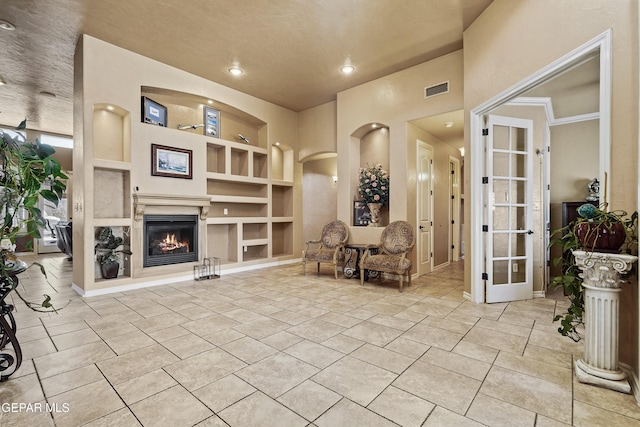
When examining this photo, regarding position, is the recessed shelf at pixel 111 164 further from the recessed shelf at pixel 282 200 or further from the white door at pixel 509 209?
the white door at pixel 509 209

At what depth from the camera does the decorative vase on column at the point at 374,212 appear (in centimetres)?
552

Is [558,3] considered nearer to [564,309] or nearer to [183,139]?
[564,309]

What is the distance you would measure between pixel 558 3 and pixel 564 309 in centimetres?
327

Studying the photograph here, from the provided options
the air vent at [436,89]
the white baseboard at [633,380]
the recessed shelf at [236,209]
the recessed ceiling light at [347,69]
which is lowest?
the white baseboard at [633,380]

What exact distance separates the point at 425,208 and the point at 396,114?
1.84m

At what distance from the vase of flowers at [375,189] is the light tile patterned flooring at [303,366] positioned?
2049 millimetres

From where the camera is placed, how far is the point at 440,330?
2.92 meters

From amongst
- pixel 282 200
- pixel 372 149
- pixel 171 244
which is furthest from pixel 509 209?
pixel 171 244

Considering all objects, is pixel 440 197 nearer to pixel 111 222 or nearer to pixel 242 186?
pixel 242 186

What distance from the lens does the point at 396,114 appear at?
5215 mm

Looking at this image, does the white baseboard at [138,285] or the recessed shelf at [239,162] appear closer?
the white baseboard at [138,285]

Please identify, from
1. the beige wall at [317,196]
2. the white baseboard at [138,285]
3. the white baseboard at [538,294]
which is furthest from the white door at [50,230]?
the white baseboard at [538,294]

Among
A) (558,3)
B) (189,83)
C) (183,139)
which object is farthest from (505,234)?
(189,83)

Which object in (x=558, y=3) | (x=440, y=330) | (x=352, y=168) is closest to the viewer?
(x=558, y=3)
